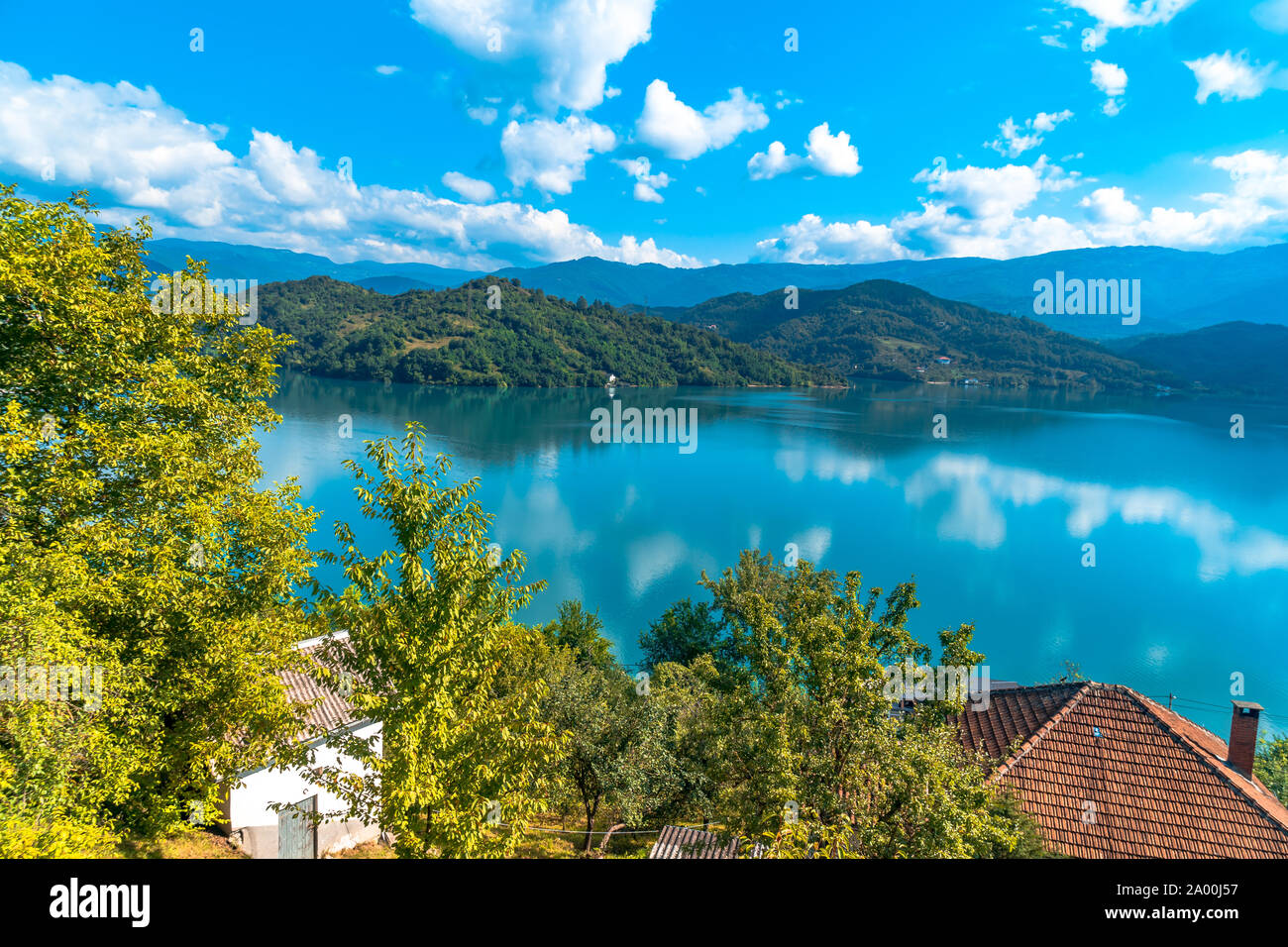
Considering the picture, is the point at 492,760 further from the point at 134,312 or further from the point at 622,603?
the point at 622,603

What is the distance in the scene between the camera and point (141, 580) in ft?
32.5

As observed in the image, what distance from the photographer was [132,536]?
10.6 m

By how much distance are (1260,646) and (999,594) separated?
47.0 feet

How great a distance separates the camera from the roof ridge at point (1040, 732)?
47.8 feet

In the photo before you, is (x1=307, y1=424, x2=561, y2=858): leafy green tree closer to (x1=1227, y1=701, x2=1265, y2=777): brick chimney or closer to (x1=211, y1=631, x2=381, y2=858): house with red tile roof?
(x1=211, y1=631, x2=381, y2=858): house with red tile roof

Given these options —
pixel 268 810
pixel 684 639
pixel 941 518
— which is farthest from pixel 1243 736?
pixel 941 518

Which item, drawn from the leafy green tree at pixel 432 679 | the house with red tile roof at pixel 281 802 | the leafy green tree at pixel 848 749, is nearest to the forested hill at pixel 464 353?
the house with red tile roof at pixel 281 802

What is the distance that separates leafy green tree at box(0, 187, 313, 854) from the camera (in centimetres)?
923

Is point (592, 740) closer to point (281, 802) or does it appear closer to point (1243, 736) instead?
point (281, 802)

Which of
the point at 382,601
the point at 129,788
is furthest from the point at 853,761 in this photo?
the point at 129,788

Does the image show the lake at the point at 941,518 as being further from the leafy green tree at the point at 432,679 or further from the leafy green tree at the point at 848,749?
the leafy green tree at the point at 432,679

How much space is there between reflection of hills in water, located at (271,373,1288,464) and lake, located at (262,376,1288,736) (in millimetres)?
1048

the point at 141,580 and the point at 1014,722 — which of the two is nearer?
the point at 141,580

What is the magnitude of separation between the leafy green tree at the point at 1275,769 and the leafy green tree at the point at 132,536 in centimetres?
2741
